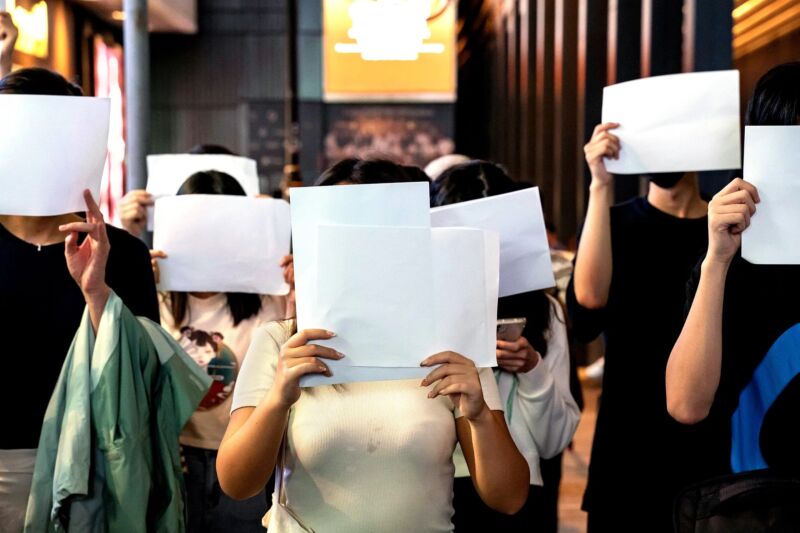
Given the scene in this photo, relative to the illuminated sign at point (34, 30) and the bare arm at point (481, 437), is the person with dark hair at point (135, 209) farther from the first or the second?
the illuminated sign at point (34, 30)

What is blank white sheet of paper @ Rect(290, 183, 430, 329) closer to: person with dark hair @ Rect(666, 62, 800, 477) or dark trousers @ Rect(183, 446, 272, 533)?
person with dark hair @ Rect(666, 62, 800, 477)

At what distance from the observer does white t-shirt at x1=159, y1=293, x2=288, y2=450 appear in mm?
3125

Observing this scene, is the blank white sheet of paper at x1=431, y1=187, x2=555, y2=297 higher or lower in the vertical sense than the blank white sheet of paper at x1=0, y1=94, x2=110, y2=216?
lower

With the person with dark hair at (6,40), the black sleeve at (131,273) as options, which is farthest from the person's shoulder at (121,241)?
the person with dark hair at (6,40)

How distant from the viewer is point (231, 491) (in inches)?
74.2

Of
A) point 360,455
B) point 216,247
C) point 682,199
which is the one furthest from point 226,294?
point 360,455

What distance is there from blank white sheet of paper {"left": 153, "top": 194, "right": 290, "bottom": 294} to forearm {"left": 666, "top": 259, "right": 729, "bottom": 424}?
1566 millimetres

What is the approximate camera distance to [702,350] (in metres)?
1.90

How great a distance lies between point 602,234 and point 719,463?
0.85 meters

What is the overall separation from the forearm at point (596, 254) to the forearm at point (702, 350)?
0.87 metres

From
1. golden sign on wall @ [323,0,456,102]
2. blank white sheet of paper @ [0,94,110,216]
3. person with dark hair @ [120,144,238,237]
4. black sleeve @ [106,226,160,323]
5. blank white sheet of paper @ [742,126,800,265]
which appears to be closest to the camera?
blank white sheet of paper @ [742,126,800,265]

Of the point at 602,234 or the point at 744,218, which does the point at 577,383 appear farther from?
the point at 744,218

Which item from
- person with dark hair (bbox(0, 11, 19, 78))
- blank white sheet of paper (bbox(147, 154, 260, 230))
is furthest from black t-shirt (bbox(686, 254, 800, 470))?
blank white sheet of paper (bbox(147, 154, 260, 230))

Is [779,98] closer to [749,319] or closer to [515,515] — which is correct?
[749,319]
